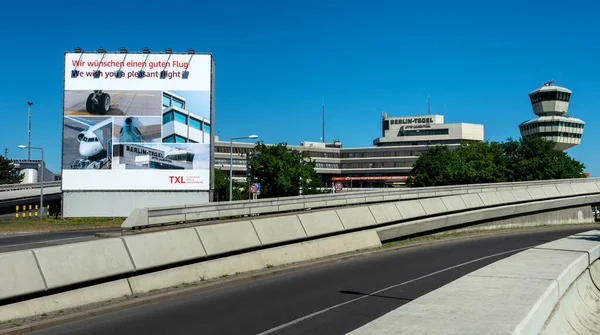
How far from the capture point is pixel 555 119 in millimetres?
122500

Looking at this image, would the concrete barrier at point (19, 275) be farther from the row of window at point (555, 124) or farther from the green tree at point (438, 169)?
the row of window at point (555, 124)

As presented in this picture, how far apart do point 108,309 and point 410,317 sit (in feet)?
19.1

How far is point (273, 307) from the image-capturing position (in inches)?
428

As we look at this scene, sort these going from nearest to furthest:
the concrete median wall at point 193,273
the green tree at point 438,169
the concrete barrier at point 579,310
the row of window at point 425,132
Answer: the concrete barrier at point 579,310 → the concrete median wall at point 193,273 → the green tree at point 438,169 → the row of window at point 425,132

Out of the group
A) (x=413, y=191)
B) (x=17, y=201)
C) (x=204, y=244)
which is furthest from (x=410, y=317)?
(x=17, y=201)

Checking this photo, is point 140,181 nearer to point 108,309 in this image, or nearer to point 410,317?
point 108,309

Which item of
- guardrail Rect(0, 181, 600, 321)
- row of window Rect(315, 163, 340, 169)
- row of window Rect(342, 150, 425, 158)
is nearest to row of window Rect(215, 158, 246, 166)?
row of window Rect(315, 163, 340, 169)

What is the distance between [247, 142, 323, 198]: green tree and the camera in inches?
2502

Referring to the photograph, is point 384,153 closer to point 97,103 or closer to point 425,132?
point 425,132

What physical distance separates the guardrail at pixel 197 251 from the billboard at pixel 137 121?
27.6m

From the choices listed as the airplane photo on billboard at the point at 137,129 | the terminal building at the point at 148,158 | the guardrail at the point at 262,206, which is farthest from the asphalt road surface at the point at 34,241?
the terminal building at the point at 148,158

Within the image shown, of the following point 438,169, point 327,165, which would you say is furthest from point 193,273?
point 327,165

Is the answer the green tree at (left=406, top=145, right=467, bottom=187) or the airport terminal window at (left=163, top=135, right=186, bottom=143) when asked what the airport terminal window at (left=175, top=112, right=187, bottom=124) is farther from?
the green tree at (left=406, top=145, right=467, bottom=187)

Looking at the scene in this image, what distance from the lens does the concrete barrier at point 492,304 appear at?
7.33m
